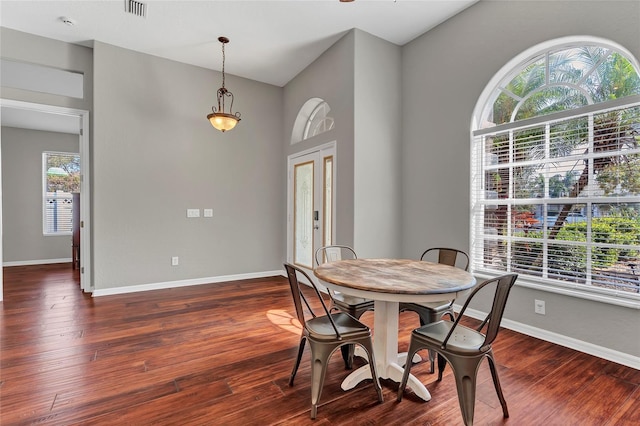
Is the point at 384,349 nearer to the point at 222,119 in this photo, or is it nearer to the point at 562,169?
the point at 562,169

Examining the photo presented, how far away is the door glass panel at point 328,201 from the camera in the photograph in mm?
4402

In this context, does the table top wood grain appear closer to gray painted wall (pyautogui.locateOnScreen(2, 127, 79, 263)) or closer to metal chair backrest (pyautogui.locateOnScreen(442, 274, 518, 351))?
metal chair backrest (pyautogui.locateOnScreen(442, 274, 518, 351))

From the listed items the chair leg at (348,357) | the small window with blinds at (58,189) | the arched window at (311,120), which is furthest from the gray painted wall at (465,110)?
the small window with blinds at (58,189)

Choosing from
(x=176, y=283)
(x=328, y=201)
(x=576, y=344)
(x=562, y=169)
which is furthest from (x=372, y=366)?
(x=176, y=283)

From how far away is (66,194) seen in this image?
23.5ft

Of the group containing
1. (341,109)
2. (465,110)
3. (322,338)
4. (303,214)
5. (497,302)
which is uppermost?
(341,109)

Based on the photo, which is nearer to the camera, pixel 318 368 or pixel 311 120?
pixel 318 368

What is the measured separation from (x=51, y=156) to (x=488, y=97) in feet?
28.1

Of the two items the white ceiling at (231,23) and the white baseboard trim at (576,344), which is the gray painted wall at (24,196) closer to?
the white ceiling at (231,23)

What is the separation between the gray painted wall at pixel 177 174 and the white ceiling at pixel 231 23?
1.35 feet

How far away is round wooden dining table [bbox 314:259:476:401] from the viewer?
5.68 ft

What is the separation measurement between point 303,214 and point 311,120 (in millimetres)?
1556

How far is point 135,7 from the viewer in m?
3.42

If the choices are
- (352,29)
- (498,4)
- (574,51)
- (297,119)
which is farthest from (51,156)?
(574,51)
